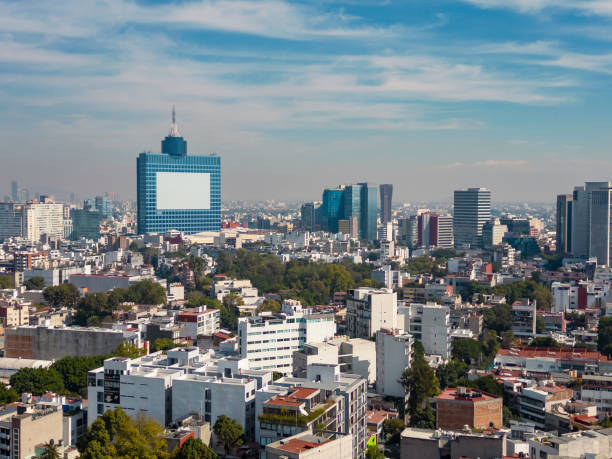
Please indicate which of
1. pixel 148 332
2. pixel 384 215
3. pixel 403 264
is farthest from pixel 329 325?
pixel 384 215

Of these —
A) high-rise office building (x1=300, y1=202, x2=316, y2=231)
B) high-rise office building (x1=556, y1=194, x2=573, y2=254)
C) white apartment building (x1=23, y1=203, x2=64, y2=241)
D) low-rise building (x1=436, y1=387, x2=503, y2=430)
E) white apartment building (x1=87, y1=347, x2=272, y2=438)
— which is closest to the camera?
white apartment building (x1=87, y1=347, x2=272, y2=438)

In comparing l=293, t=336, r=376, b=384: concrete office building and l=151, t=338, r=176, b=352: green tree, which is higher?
l=293, t=336, r=376, b=384: concrete office building

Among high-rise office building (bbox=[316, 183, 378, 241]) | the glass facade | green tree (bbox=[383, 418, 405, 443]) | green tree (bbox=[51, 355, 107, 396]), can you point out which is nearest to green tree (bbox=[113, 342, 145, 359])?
green tree (bbox=[51, 355, 107, 396])

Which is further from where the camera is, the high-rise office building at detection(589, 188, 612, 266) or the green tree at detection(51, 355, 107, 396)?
the high-rise office building at detection(589, 188, 612, 266)

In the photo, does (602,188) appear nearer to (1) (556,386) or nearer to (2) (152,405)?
(1) (556,386)

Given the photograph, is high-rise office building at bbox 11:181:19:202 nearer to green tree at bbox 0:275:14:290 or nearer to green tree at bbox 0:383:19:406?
green tree at bbox 0:275:14:290

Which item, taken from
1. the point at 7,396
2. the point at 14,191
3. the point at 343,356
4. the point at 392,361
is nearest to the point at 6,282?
the point at 7,396
